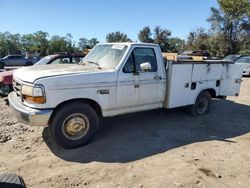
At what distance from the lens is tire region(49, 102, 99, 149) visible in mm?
4906

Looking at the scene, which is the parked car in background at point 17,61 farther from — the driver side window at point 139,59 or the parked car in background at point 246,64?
the driver side window at point 139,59

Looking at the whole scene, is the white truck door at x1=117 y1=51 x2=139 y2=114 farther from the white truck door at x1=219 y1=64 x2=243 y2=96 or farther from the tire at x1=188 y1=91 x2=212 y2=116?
the white truck door at x1=219 y1=64 x2=243 y2=96

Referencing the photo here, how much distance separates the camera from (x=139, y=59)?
19.3 ft

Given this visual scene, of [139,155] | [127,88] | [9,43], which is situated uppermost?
[127,88]

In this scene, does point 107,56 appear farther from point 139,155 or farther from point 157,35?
point 157,35

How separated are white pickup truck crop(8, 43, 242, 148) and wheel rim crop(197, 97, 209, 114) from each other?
291 millimetres

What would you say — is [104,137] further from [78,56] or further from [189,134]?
[78,56]

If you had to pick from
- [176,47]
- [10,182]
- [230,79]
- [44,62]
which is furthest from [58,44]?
[10,182]

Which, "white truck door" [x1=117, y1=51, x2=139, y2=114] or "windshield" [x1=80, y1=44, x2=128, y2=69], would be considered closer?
"white truck door" [x1=117, y1=51, x2=139, y2=114]

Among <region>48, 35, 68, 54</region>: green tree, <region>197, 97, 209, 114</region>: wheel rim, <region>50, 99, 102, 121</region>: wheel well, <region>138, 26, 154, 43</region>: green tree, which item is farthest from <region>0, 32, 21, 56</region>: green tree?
<region>50, 99, 102, 121</region>: wheel well

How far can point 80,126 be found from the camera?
17.0 ft

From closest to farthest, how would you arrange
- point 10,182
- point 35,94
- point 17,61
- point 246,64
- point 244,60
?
point 10,182
point 35,94
point 246,64
point 244,60
point 17,61

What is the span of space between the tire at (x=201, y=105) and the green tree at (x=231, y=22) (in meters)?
31.4

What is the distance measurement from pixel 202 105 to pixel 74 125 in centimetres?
403
